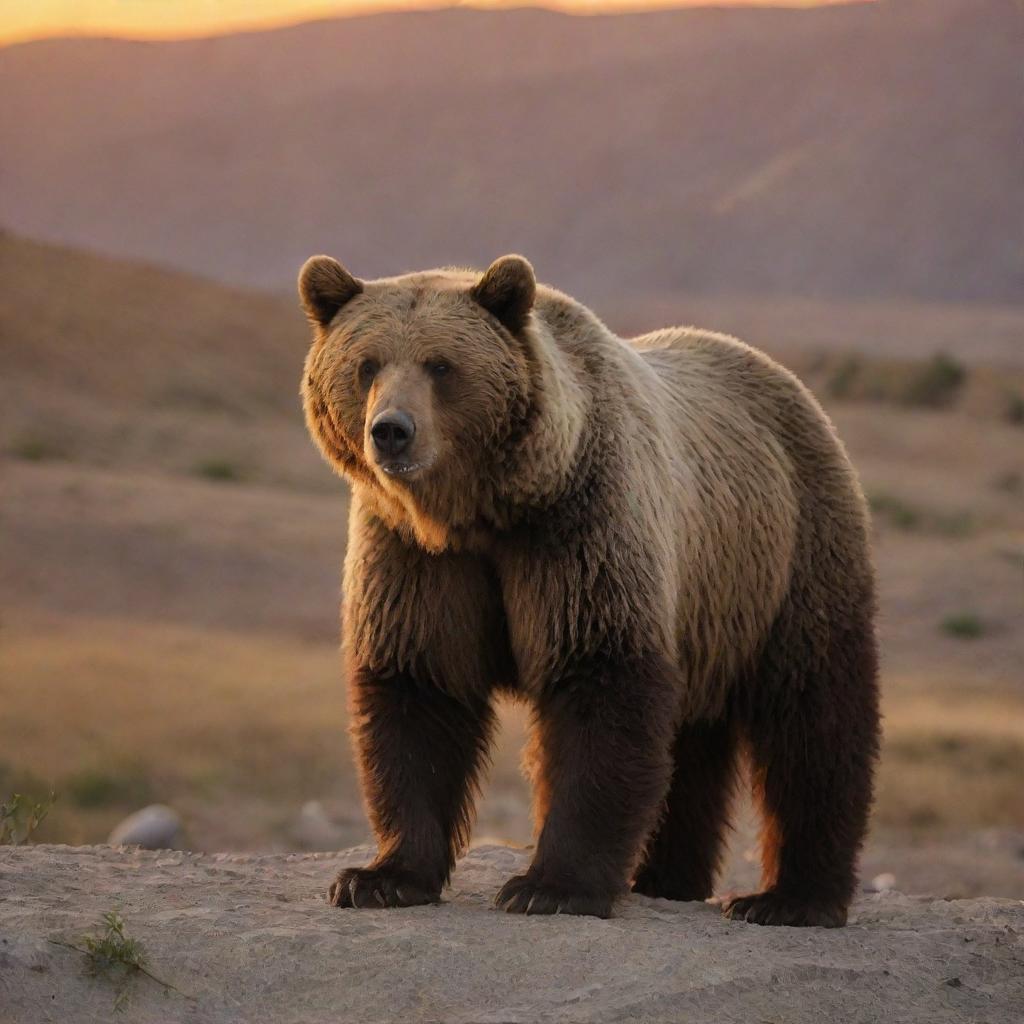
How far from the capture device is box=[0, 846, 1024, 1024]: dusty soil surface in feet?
16.1

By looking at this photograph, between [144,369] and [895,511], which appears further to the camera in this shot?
[144,369]

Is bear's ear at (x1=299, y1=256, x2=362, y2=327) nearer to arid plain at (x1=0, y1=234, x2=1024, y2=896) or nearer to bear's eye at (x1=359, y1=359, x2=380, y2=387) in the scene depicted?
bear's eye at (x1=359, y1=359, x2=380, y2=387)

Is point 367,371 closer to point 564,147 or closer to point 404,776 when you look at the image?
point 404,776

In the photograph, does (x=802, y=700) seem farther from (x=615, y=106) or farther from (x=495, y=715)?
(x=615, y=106)

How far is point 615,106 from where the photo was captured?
349ft

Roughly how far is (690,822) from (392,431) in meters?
2.60

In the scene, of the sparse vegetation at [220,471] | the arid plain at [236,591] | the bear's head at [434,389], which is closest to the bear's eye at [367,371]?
the bear's head at [434,389]

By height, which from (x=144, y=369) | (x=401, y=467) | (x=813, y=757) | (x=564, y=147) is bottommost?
(x=813, y=757)

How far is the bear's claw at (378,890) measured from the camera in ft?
19.2

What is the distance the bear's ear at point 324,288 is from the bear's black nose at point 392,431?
697mm

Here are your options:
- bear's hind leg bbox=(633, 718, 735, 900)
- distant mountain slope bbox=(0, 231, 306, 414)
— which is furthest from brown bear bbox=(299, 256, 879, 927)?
distant mountain slope bbox=(0, 231, 306, 414)

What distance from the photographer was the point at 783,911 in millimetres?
6574

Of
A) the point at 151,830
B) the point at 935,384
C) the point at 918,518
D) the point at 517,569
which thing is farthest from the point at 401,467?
the point at 935,384

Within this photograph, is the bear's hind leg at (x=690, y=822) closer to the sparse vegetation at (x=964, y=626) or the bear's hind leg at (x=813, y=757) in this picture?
the bear's hind leg at (x=813, y=757)
